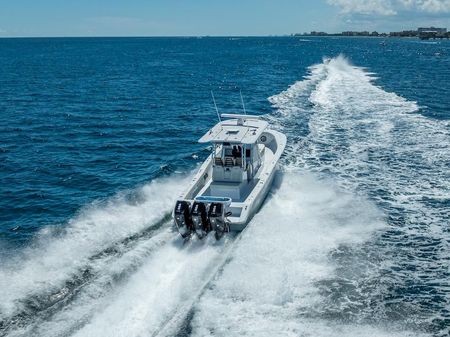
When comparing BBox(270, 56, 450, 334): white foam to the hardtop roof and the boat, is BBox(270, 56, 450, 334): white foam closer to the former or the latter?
the hardtop roof

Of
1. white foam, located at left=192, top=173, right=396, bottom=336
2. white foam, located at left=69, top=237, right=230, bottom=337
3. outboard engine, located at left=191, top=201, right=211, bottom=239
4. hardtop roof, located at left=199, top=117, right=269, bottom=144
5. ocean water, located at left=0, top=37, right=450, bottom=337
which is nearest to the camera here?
white foam, located at left=69, top=237, right=230, bottom=337

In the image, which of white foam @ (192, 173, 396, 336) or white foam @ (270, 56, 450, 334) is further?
white foam @ (270, 56, 450, 334)

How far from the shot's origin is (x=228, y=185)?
21062mm

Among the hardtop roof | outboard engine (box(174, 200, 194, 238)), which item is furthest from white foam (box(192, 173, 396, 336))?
the hardtop roof

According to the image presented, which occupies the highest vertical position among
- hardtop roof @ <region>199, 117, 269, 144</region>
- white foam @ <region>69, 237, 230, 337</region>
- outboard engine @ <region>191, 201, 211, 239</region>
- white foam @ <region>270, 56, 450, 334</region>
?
hardtop roof @ <region>199, 117, 269, 144</region>

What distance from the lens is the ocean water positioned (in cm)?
1327

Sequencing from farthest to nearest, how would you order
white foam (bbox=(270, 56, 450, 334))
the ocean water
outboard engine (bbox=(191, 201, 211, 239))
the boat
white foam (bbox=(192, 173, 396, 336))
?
1. the boat
2. outboard engine (bbox=(191, 201, 211, 239))
3. white foam (bbox=(270, 56, 450, 334))
4. the ocean water
5. white foam (bbox=(192, 173, 396, 336))

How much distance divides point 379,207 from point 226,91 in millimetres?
36998

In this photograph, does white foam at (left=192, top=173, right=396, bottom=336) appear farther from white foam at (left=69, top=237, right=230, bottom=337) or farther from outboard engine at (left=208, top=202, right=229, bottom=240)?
outboard engine at (left=208, top=202, right=229, bottom=240)

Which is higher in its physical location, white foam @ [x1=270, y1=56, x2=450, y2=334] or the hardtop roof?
the hardtop roof

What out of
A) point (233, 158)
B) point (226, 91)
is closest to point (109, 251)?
point (233, 158)

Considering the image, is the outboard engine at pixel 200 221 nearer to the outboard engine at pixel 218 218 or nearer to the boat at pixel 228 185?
the boat at pixel 228 185

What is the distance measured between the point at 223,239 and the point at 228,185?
3894mm

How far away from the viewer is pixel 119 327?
12445mm
